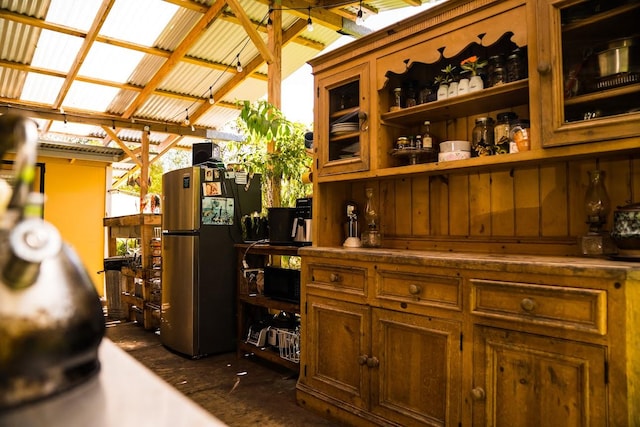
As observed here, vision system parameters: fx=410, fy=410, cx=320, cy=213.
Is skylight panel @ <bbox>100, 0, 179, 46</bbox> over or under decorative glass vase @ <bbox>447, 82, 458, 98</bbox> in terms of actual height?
over

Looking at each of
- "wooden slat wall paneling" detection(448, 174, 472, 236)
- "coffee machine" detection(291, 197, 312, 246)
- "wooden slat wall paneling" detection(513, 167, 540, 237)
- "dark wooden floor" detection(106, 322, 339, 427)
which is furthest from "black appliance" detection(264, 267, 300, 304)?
"wooden slat wall paneling" detection(513, 167, 540, 237)

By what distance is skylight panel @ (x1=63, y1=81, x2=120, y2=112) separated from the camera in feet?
18.8

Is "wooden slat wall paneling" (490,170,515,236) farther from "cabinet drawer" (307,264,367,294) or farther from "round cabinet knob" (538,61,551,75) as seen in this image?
"cabinet drawer" (307,264,367,294)

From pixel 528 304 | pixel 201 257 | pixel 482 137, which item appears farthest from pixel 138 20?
pixel 528 304

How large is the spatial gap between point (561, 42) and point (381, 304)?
1.40 m

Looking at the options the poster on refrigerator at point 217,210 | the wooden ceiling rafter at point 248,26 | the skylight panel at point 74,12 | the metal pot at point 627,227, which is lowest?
the metal pot at point 627,227

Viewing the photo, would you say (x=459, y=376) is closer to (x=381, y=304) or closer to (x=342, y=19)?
(x=381, y=304)

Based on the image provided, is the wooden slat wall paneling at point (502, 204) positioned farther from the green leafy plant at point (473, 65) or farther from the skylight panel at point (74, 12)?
the skylight panel at point (74, 12)

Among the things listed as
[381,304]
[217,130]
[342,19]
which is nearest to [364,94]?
[381,304]

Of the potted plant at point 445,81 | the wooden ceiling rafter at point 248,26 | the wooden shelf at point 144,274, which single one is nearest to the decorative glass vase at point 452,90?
the potted plant at point 445,81

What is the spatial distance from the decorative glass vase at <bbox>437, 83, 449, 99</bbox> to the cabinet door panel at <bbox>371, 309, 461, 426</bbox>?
1177mm

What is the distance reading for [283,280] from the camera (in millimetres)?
2914

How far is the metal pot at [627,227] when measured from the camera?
60.2 inches

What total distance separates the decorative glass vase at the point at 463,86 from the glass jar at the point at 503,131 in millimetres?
214
